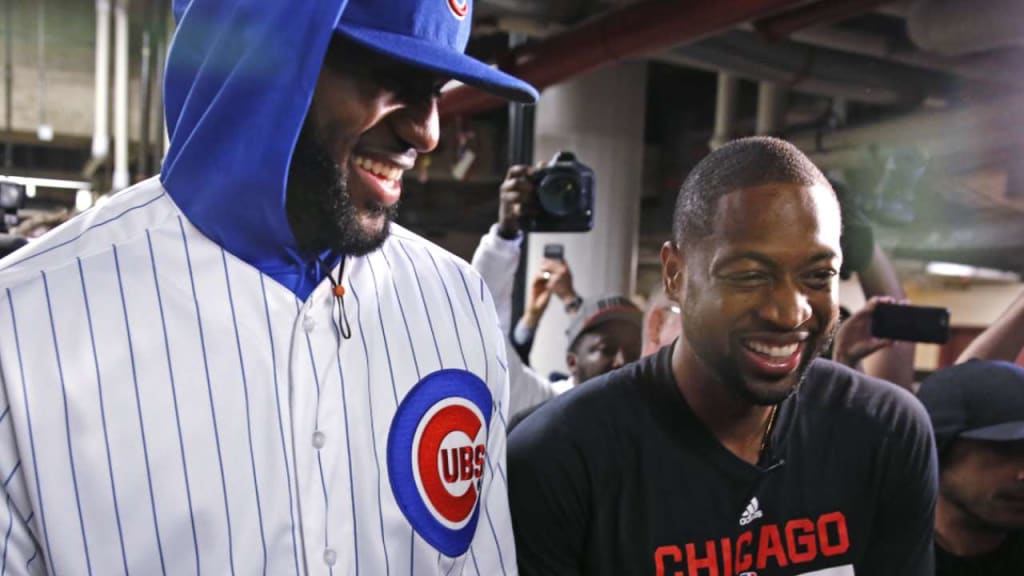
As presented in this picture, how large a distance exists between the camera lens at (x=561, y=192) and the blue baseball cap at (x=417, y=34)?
1.20 meters

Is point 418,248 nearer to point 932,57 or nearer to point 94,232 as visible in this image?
point 94,232

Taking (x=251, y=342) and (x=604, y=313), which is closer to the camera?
(x=251, y=342)

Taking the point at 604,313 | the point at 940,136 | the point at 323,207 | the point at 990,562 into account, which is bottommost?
the point at 990,562

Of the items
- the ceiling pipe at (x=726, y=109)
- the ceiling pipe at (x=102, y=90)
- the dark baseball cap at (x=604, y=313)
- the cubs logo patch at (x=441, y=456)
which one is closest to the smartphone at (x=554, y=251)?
the dark baseball cap at (x=604, y=313)

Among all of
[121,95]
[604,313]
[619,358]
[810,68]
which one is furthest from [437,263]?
[810,68]

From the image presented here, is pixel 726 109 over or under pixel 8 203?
over

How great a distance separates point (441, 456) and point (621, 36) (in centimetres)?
299

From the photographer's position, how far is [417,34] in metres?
1.10

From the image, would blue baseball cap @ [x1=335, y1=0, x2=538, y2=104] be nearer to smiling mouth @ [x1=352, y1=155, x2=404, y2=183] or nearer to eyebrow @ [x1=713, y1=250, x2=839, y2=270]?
smiling mouth @ [x1=352, y1=155, x2=404, y2=183]

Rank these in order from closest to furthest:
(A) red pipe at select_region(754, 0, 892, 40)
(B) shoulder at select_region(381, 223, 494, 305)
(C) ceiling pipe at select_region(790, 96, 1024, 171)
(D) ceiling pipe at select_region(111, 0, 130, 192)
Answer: (B) shoulder at select_region(381, 223, 494, 305), (D) ceiling pipe at select_region(111, 0, 130, 192), (A) red pipe at select_region(754, 0, 892, 40), (C) ceiling pipe at select_region(790, 96, 1024, 171)

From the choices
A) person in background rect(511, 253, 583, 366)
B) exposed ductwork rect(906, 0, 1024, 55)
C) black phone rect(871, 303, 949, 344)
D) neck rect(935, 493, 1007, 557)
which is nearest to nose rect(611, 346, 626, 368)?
person in background rect(511, 253, 583, 366)

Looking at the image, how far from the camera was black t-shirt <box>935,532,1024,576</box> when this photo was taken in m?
1.91

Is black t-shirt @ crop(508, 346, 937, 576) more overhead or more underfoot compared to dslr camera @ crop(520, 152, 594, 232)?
more underfoot

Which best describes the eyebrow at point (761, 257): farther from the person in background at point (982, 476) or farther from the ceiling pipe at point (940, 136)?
the ceiling pipe at point (940, 136)
